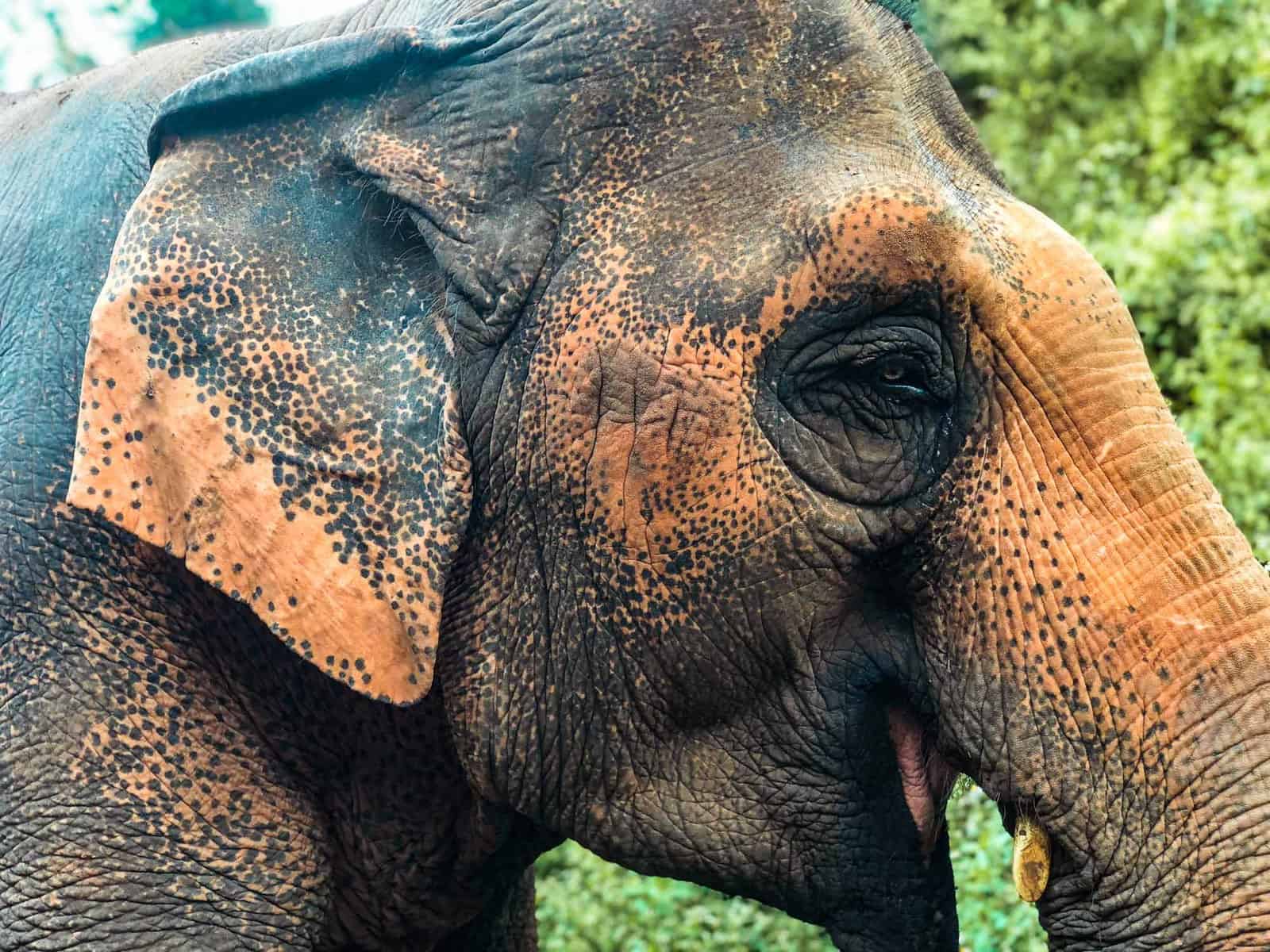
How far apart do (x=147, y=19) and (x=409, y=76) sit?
939cm

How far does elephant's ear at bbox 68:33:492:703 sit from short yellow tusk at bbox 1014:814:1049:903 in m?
0.81

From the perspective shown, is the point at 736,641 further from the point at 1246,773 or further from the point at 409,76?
the point at 409,76

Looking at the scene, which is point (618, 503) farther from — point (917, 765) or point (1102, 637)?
point (1102, 637)

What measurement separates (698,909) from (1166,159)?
12.4 ft

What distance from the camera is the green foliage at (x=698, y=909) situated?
390cm

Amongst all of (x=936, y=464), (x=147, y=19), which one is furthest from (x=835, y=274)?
(x=147, y=19)

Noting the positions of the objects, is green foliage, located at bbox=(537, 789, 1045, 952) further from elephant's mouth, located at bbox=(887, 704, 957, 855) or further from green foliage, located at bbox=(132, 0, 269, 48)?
green foliage, located at bbox=(132, 0, 269, 48)

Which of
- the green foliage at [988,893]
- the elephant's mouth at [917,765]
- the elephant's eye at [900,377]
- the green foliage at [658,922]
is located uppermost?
the elephant's eye at [900,377]

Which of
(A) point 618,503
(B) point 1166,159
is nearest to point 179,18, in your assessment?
(B) point 1166,159

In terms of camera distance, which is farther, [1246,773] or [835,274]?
[835,274]

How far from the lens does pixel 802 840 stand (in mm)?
2254

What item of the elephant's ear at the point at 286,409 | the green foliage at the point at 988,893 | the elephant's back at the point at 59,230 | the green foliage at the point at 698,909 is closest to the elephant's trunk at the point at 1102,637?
the elephant's ear at the point at 286,409

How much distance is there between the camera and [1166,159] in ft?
21.2

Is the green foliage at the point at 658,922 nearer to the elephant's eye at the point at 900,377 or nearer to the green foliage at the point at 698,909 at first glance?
the green foliage at the point at 698,909
